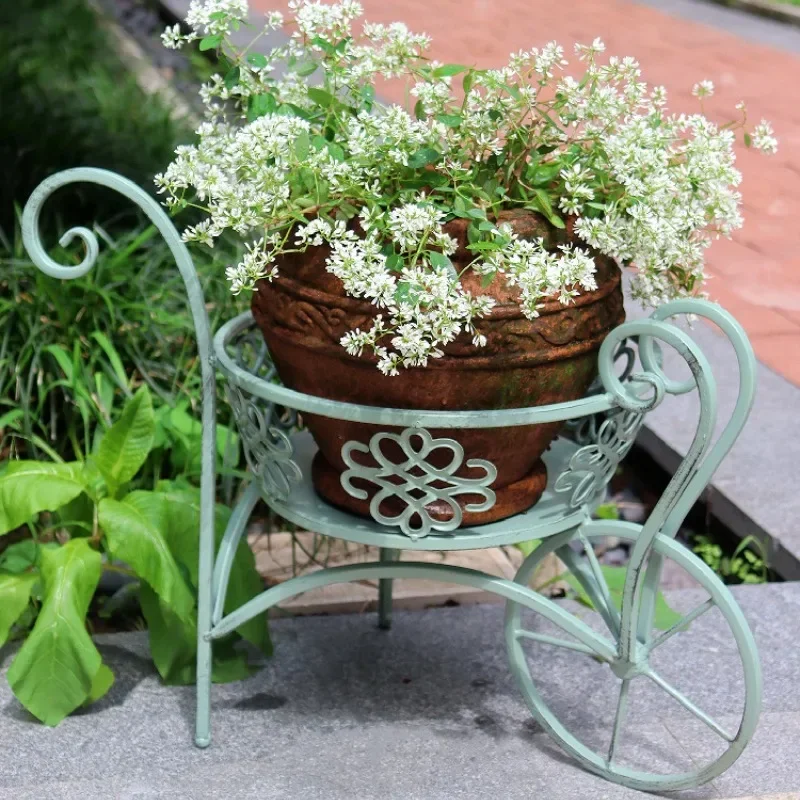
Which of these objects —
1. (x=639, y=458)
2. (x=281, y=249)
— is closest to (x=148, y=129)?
(x=639, y=458)

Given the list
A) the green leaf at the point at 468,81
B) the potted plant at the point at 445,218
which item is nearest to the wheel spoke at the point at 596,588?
the potted plant at the point at 445,218

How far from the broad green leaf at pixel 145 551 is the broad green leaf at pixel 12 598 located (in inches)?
8.1

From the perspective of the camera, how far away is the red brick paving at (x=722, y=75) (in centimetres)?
427

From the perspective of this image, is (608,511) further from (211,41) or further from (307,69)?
(211,41)

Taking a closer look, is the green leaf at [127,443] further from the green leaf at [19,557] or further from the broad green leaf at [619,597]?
the broad green leaf at [619,597]

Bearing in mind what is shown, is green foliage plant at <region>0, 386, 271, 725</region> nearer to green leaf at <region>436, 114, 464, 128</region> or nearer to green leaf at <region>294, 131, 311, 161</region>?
green leaf at <region>294, 131, 311, 161</region>

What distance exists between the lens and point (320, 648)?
2.41 meters

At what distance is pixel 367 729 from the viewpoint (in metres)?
2.14

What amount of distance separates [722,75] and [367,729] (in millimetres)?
6151

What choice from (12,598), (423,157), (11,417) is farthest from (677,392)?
(11,417)

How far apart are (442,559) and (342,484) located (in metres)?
0.99

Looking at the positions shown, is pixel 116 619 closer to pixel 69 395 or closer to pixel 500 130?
pixel 69 395

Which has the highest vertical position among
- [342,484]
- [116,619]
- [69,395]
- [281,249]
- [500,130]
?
[500,130]

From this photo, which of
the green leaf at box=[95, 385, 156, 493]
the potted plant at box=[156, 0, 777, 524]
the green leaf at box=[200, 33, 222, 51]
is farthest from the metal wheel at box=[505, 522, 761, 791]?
the green leaf at box=[200, 33, 222, 51]
